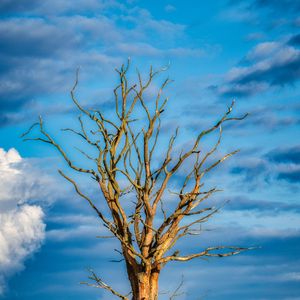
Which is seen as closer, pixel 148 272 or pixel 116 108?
pixel 148 272

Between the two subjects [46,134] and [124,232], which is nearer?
[124,232]

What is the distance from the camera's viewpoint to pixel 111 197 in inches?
574

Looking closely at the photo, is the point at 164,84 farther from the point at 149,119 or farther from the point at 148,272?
the point at 148,272

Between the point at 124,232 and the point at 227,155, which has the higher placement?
the point at 227,155

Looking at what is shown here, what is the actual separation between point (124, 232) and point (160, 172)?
5.16 feet

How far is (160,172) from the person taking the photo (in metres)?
14.7

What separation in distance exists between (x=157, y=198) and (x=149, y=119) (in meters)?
1.87

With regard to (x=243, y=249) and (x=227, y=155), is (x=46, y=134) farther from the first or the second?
(x=243, y=249)

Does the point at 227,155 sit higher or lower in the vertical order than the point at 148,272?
higher

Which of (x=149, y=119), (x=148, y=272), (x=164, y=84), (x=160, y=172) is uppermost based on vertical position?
(x=164, y=84)

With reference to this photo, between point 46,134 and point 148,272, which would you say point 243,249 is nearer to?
point 148,272

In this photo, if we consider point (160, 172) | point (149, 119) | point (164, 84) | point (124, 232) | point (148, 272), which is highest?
point (164, 84)

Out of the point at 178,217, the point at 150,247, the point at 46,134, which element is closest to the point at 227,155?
the point at 178,217

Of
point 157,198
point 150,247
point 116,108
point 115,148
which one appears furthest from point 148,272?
point 116,108
